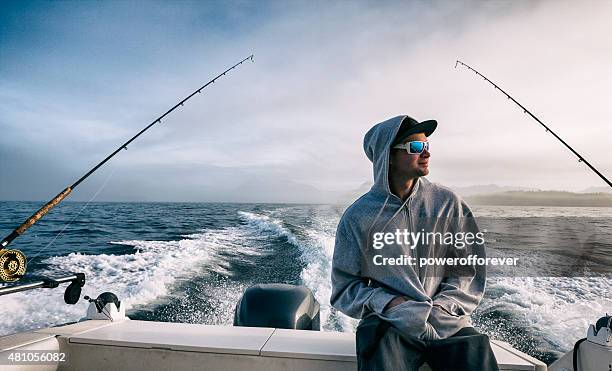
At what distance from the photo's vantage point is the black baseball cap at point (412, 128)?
4.11 ft

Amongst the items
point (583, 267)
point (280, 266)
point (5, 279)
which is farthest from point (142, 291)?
point (583, 267)

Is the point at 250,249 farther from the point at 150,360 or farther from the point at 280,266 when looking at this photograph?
the point at 150,360

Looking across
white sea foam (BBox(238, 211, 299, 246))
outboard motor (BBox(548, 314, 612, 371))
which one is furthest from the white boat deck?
white sea foam (BBox(238, 211, 299, 246))

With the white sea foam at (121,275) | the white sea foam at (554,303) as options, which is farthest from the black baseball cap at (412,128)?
the white sea foam at (121,275)

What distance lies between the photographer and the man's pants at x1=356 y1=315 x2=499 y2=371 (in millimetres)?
1056

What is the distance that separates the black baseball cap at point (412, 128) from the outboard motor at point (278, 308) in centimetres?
104

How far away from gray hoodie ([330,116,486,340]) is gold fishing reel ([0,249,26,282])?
4.17 feet

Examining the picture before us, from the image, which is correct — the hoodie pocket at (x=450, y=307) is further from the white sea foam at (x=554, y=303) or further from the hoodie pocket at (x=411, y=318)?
the white sea foam at (x=554, y=303)

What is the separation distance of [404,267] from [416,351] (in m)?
0.26

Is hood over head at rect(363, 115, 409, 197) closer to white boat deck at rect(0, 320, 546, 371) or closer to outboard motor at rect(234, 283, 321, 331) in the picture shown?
white boat deck at rect(0, 320, 546, 371)

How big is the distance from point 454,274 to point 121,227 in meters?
9.54

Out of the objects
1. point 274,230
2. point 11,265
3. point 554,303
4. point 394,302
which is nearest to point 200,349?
point 394,302

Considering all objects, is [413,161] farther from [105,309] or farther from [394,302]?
[105,309]

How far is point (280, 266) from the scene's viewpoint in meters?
5.03
